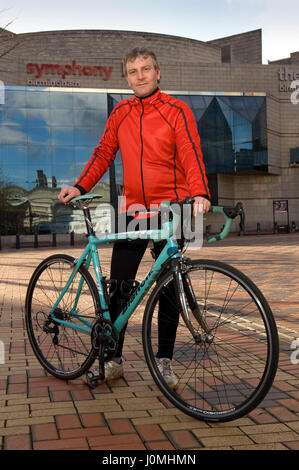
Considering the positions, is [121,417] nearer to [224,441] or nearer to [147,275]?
[224,441]

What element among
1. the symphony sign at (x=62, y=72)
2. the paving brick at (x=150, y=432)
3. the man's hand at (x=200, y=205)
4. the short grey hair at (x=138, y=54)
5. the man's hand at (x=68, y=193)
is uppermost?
the symphony sign at (x=62, y=72)

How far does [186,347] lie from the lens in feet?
10.7

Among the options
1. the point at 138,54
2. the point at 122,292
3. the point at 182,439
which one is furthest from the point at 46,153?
the point at 182,439

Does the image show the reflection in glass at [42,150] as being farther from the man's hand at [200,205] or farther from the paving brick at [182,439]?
the paving brick at [182,439]

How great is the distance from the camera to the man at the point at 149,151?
319 cm

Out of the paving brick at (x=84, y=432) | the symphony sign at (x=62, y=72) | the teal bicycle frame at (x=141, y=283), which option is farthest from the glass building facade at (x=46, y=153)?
the paving brick at (x=84, y=432)

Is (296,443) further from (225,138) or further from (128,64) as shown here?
(225,138)

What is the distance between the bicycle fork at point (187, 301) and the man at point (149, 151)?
0.41 m

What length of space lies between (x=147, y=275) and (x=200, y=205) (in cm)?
55

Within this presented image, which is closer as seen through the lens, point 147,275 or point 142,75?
point 147,275

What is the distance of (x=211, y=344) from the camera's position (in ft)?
9.29
